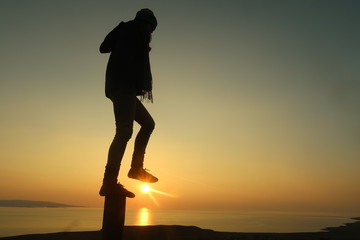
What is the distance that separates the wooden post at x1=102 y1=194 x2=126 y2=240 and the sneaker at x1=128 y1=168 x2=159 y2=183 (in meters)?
0.95

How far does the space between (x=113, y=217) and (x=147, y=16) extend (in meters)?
3.13

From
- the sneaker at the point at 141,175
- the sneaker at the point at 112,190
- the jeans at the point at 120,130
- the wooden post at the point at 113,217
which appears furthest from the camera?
the sneaker at the point at 141,175

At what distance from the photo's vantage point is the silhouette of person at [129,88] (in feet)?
14.5

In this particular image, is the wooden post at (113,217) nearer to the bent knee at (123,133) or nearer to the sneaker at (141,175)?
the bent knee at (123,133)

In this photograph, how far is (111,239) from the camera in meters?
3.90

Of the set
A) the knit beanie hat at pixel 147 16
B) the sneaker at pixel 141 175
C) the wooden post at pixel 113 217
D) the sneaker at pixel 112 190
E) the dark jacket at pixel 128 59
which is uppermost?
the knit beanie hat at pixel 147 16

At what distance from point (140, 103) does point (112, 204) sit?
1709 mm

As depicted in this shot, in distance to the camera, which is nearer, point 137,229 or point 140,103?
point 140,103

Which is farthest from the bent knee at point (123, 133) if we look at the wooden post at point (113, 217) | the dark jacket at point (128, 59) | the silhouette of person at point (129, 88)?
the wooden post at point (113, 217)

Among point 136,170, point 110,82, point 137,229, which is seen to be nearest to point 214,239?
point 137,229

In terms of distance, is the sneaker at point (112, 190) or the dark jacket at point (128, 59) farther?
the dark jacket at point (128, 59)

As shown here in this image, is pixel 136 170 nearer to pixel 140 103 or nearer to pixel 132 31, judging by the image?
pixel 140 103

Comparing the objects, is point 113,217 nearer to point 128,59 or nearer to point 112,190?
point 112,190

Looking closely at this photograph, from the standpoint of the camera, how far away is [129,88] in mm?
4551
